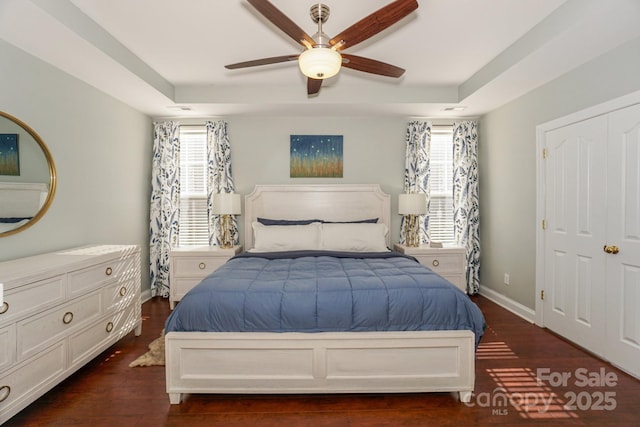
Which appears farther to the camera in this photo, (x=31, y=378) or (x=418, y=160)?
(x=418, y=160)

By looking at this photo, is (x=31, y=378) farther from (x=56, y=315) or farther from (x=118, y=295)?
(x=118, y=295)

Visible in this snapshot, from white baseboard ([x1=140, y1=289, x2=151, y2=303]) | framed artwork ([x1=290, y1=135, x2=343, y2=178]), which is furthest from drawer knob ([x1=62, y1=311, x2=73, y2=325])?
framed artwork ([x1=290, y1=135, x2=343, y2=178])

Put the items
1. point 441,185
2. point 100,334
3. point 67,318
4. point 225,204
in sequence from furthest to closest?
1. point 441,185
2. point 225,204
3. point 100,334
4. point 67,318

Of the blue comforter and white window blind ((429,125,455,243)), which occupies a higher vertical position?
white window blind ((429,125,455,243))

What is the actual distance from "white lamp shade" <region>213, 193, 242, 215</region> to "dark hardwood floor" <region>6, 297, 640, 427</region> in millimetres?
1953

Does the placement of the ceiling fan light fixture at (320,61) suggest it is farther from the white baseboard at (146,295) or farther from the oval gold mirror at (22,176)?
the white baseboard at (146,295)

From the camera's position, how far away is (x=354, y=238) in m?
3.72

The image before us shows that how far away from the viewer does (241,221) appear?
449 centimetres

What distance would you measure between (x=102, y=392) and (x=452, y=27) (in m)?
3.79

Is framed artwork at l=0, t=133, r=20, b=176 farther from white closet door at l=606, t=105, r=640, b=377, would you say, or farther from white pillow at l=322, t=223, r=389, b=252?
white closet door at l=606, t=105, r=640, b=377

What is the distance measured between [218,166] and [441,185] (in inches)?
123

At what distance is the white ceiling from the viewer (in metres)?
2.26

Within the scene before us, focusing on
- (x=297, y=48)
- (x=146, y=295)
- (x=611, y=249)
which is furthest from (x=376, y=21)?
(x=146, y=295)

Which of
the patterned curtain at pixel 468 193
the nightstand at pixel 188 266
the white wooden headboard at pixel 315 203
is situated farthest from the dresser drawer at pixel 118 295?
the patterned curtain at pixel 468 193
